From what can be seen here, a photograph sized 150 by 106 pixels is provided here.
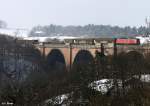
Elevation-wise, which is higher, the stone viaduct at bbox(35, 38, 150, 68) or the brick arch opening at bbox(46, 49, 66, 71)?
the stone viaduct at bbox(35, 38, 150, 68)

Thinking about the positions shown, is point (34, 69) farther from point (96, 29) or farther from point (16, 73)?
point (96, 29)

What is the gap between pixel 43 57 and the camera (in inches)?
1726

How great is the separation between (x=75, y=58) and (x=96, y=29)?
7286 cm

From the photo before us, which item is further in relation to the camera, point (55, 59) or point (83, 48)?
point (55, 59)

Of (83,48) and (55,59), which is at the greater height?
(83,48)

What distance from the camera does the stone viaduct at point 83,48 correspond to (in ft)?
113

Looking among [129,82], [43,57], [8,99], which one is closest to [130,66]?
[129,82]

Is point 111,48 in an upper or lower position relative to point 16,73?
upper

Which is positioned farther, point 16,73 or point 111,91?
point 16,73

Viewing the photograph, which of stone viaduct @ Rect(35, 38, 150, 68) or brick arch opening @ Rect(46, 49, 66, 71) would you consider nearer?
stone viaduct @ Rect(35, 38, 150, 68)

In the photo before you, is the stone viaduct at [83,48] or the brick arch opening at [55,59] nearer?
the stone viaduct at [83,48]

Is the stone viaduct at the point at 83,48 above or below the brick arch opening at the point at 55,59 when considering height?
above

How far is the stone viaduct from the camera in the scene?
34.6m

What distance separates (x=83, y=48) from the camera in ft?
128
